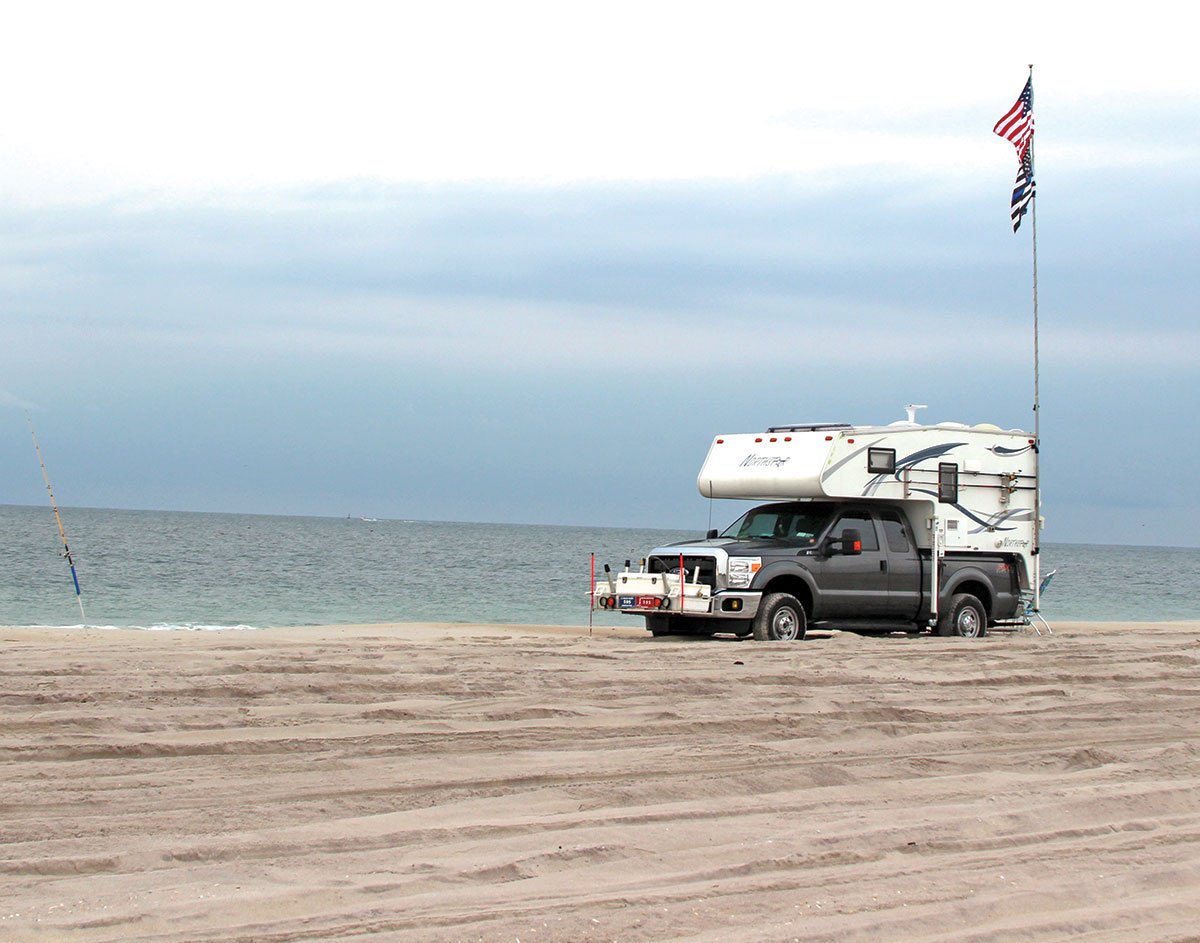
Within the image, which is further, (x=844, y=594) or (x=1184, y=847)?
(x=844, y=594)

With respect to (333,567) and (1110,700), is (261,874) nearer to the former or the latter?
(1110,700)

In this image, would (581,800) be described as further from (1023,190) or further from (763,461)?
(1023,190)

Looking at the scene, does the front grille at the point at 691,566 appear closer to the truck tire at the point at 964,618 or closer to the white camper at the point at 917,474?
the white camper at the point at 917,474

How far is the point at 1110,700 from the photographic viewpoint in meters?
11.1

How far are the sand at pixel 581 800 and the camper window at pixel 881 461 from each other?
462 centimetres

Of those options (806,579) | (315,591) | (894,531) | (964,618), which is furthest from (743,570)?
(315,591)

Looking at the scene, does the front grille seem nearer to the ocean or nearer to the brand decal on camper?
the brand decal on camper

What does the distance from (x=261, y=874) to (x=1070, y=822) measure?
391 centimetres

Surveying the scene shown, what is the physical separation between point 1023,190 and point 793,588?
26.1 feet

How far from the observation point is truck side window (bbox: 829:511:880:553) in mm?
16875

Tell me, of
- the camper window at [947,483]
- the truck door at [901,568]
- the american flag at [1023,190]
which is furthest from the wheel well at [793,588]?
the american flag at [1023,190]

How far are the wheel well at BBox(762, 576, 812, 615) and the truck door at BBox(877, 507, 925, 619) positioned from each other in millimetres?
1184

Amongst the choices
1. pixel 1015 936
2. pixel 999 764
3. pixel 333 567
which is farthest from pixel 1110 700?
pixel 333 567

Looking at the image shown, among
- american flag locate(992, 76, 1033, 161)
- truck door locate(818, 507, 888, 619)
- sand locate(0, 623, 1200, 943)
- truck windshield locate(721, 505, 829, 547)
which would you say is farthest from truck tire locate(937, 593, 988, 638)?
american flag locate(992, 76, 1033, 161)
